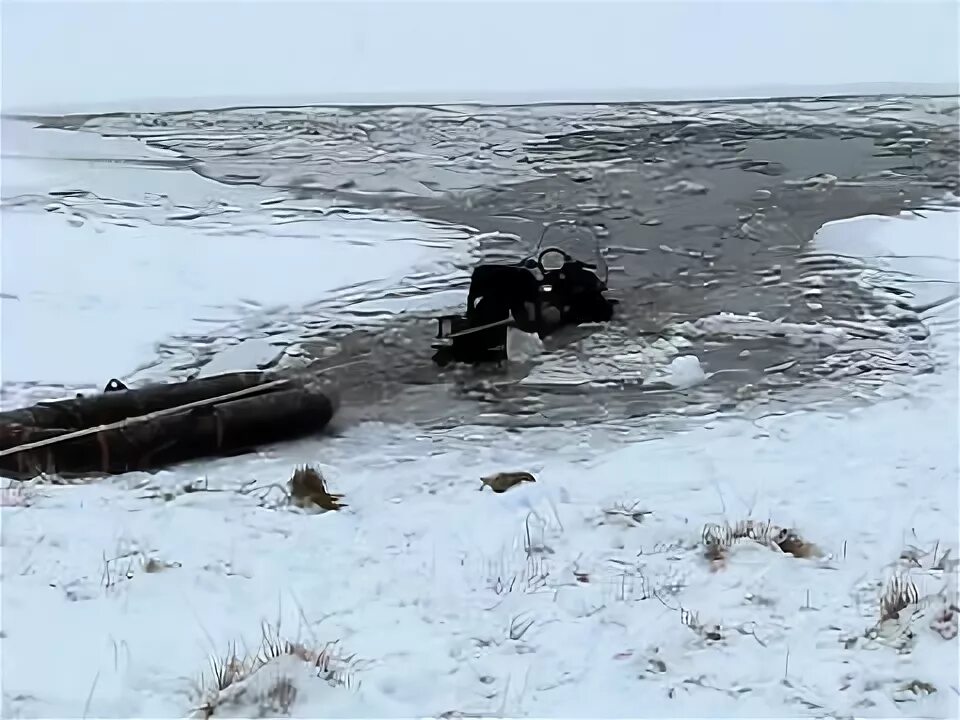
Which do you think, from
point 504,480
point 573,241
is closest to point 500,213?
point 573,241

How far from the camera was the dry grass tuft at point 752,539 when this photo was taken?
3.62 m

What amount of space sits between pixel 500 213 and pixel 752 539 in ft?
18.2

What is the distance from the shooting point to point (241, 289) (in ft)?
24.0

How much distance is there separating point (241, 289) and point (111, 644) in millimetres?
4646

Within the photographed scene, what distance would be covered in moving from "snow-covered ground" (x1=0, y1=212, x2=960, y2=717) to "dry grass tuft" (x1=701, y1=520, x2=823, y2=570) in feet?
0.07

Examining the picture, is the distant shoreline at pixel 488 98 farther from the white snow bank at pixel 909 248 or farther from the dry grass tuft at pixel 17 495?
the dry grass tuft at pixel 17 495

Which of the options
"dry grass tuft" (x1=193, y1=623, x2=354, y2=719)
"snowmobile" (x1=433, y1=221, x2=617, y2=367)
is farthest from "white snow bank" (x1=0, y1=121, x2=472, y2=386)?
"dry grass tuft" (x1=193, y1=623, x2=354, y2=719)

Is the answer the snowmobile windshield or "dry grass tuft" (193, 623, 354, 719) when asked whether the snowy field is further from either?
the snowmobile windshield

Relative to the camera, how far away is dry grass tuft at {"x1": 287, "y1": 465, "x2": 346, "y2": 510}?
13.4ft

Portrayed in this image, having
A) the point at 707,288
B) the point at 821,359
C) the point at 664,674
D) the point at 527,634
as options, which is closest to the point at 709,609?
the point at 664,674

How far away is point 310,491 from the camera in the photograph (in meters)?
4.20

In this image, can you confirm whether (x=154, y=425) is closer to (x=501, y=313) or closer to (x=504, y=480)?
(x=504, y=480)

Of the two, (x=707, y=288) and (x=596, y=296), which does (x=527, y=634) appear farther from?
(x=707, y=288)

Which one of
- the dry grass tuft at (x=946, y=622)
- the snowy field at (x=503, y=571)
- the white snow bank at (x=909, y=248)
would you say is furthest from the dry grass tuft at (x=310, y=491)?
the white snow bank at (x=909, y=248)
